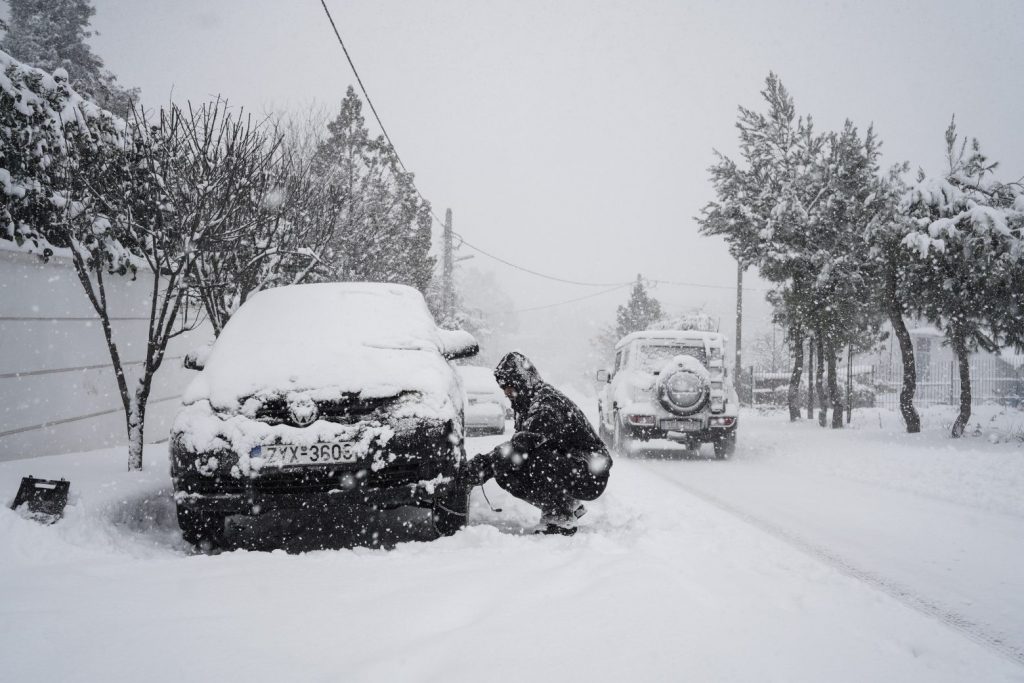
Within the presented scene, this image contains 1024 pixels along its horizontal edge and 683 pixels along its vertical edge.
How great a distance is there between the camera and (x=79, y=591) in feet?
9.22

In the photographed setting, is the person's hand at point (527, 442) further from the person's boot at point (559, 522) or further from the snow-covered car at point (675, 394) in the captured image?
the snow-covered car at point (675, 394)

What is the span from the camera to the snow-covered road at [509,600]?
230 cm

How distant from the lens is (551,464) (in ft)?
14.3

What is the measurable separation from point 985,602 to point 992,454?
7.53 m

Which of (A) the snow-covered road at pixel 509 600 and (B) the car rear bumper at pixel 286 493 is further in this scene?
(B) the car rear bumper at pixel 286 493

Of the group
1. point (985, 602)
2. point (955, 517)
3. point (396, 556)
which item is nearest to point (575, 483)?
point (396, 556)

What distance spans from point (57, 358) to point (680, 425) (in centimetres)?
798

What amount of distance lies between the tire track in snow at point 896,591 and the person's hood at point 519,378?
212cm

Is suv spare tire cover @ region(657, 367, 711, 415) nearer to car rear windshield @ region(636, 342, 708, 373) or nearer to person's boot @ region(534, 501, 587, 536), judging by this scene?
car rear windshield @ region(636, 342, 708, 373)

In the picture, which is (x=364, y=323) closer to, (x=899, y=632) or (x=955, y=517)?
(x=899, y=632)

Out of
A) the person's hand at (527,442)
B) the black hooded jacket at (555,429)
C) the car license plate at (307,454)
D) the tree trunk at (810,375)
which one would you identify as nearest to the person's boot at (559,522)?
the black hooded jacket at (555,429)

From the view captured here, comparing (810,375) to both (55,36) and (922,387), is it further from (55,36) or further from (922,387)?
(55,36)

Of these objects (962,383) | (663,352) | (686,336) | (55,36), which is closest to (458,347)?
(663,352)

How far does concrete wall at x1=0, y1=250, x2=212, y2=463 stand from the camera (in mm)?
6379
